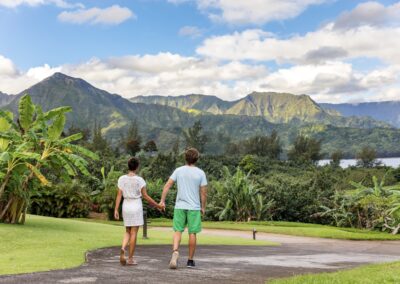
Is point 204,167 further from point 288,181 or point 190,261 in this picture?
point 190,261

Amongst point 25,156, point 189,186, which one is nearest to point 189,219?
point 189,186

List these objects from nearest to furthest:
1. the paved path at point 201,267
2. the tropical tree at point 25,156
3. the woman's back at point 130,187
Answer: the paved path at point 201,267 < the woman's back at point 130,187 < the tropical tree at point 25,156

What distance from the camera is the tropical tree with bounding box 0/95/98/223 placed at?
16750 mm

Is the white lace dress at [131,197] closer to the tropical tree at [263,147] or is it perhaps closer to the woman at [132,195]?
the woman at [132,195]

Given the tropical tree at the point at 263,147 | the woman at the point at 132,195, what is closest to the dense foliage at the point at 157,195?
the woman at the point at 132,195

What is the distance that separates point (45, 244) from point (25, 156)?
384 centimetres

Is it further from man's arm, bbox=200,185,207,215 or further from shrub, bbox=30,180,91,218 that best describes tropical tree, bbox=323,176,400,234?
man's arm, bbox=200,185,207,215

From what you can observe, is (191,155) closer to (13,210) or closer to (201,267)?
(201,267)

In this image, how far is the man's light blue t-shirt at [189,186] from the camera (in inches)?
383

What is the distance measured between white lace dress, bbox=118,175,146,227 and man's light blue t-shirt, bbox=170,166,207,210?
0.69 metres

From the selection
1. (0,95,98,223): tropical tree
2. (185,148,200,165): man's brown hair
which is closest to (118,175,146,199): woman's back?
(185,148,200,165): man's brown hair

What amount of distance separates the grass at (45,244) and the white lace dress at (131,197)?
1357 millimetres

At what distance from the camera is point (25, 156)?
1619 cm

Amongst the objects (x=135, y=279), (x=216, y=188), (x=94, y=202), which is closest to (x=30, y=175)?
(x=135, y=279)
